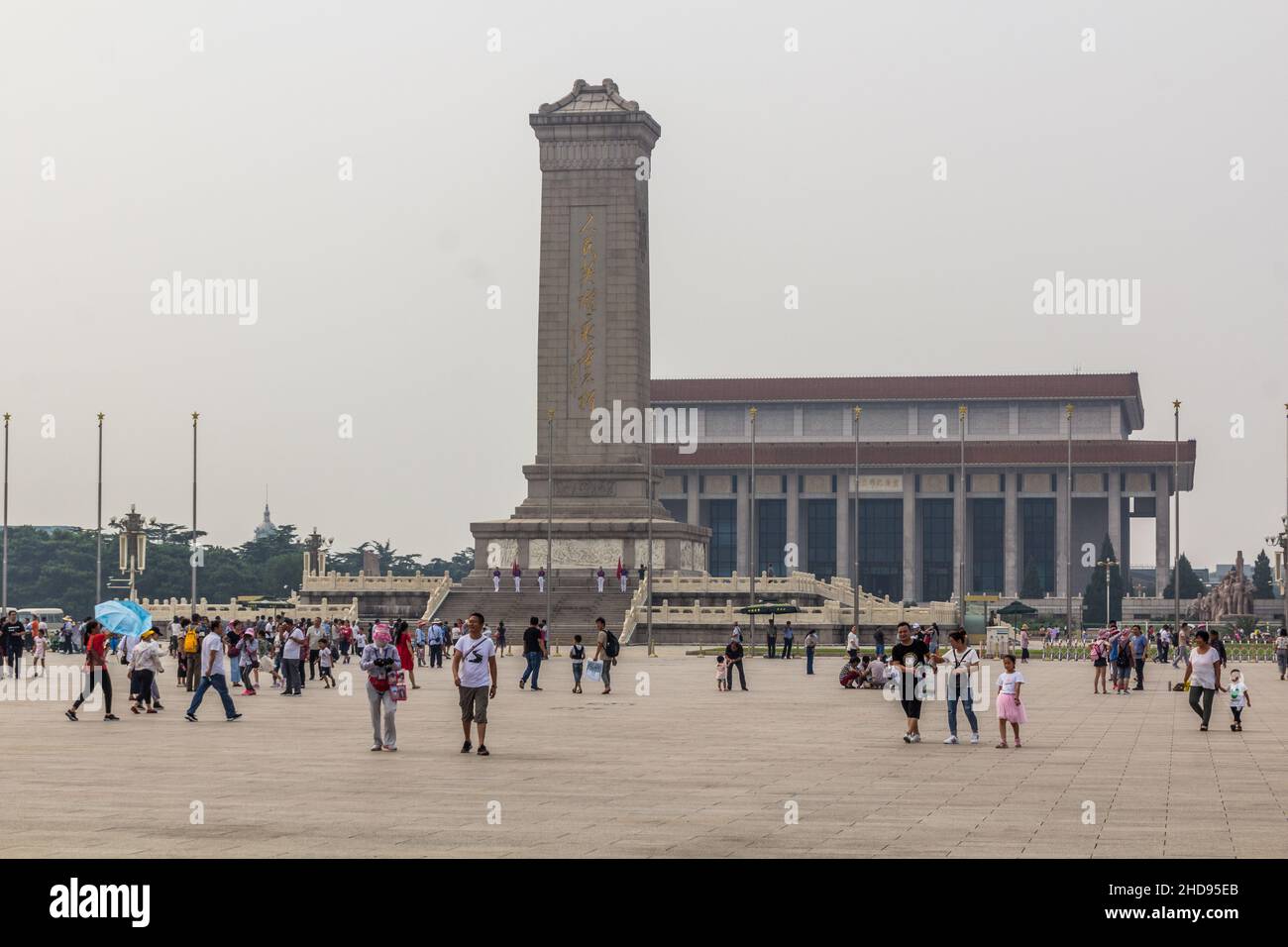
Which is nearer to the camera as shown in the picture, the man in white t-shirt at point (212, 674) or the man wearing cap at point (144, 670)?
the man in white t-shirt at point (212, 674)

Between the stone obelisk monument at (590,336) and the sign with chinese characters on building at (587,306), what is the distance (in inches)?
1.8

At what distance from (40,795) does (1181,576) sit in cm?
14305

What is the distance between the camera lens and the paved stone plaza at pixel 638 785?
1770cm

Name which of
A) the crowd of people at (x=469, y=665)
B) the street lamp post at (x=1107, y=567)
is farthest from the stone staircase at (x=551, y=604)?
the street lamp post at (x=1107, y=567)

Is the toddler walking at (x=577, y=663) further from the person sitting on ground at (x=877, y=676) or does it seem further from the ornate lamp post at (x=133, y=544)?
the ornate lamp post at (x=133, y=544)

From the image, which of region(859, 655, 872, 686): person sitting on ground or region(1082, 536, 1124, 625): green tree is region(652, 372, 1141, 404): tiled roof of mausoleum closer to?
region(1082, 536, 1124, 625): green tree

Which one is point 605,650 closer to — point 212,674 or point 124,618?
point 124,618

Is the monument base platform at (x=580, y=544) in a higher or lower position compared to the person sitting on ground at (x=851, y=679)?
higher

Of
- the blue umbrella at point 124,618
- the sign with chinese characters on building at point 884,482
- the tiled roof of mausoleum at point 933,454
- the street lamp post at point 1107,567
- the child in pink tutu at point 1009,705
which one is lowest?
the child in pink tutu at point 1009,705

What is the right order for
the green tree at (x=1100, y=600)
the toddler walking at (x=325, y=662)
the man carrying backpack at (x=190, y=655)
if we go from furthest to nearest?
1. the green tree at (x=1100, y=600)
2. the toddler walking at (x=325, y=662)
3. the man carrying backpack at (x=190, y=655)

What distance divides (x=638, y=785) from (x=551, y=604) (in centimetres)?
6470

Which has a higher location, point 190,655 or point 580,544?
point 580,544

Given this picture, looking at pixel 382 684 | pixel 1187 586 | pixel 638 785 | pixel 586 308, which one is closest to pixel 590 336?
pixel 586 308

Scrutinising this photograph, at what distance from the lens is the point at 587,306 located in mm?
93125
